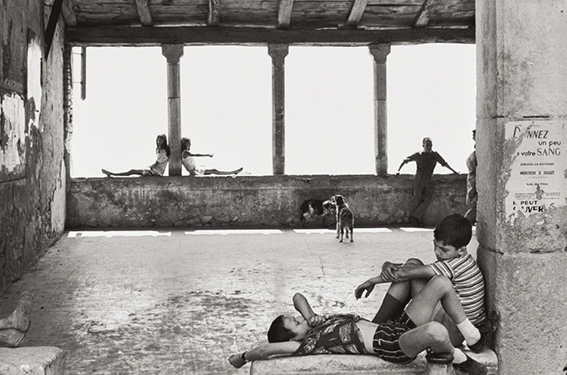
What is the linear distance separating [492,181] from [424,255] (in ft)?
17.1

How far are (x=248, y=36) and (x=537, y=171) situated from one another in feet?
29.9

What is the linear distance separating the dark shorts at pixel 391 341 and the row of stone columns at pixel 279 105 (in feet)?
29.5

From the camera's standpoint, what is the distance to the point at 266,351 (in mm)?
3750

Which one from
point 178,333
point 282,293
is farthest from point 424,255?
point 178,333

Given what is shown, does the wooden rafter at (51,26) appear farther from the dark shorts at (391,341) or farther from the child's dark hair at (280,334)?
the dark shorts at (391,341)

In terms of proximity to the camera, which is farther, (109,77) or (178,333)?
(109,77)

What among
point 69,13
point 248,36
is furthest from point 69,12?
point 248,36

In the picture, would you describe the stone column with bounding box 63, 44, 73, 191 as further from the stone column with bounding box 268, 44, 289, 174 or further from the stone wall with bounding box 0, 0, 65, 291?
the stone column with bounding box 268, 44, 289, 174

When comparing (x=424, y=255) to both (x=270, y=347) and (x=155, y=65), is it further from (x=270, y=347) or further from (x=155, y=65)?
(x=155, y=65)

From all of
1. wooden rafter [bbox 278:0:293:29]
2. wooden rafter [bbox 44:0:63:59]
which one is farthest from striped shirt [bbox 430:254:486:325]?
wooden rafter [bbox 278:0:293:29]

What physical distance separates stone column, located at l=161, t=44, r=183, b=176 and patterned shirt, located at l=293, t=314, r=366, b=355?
9213 millimetres

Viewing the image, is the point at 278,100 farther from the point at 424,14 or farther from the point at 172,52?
the point at 424,14

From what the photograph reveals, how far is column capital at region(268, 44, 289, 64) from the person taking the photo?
12602mm

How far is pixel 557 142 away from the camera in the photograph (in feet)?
13.1
